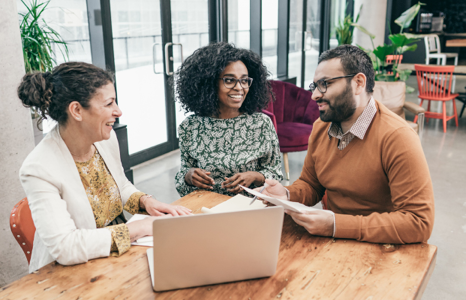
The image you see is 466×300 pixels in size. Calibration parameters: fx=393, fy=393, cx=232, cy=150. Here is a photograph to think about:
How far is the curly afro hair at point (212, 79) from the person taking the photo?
204 cm

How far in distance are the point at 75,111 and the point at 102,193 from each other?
35 centimetres

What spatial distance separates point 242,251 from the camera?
1036mm

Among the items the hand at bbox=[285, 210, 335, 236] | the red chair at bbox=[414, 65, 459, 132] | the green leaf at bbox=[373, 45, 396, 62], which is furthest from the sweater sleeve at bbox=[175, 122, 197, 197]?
the red chair at bbox=[414, 65, 459, 132]

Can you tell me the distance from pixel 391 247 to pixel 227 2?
14.4 ft

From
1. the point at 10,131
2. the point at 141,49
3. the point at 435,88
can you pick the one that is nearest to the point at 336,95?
the point at 10,131

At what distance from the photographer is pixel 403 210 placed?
1331 mm

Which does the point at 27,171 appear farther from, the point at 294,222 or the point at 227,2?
the point at 227,2

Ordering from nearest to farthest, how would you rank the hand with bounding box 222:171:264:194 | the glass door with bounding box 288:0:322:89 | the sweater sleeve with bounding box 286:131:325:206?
the sweater sleeve with bounding box 286:131:325:206 → the hand with bounding box 222:171:264:194 → the glass door with bounding box 288:0:322:89

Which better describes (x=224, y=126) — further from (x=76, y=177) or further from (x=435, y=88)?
(x=435, y=88)

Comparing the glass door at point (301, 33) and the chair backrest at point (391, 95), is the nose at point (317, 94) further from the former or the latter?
the glass door at point (301, 33)

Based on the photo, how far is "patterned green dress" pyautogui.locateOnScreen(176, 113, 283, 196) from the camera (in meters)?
2.01

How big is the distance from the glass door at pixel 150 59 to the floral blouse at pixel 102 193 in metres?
2.75

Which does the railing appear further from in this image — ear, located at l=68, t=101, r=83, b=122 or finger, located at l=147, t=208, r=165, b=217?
finger, located at l=147, t=208, r=165, b=217

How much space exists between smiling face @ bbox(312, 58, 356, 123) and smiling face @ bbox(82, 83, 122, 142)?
0.80 m
